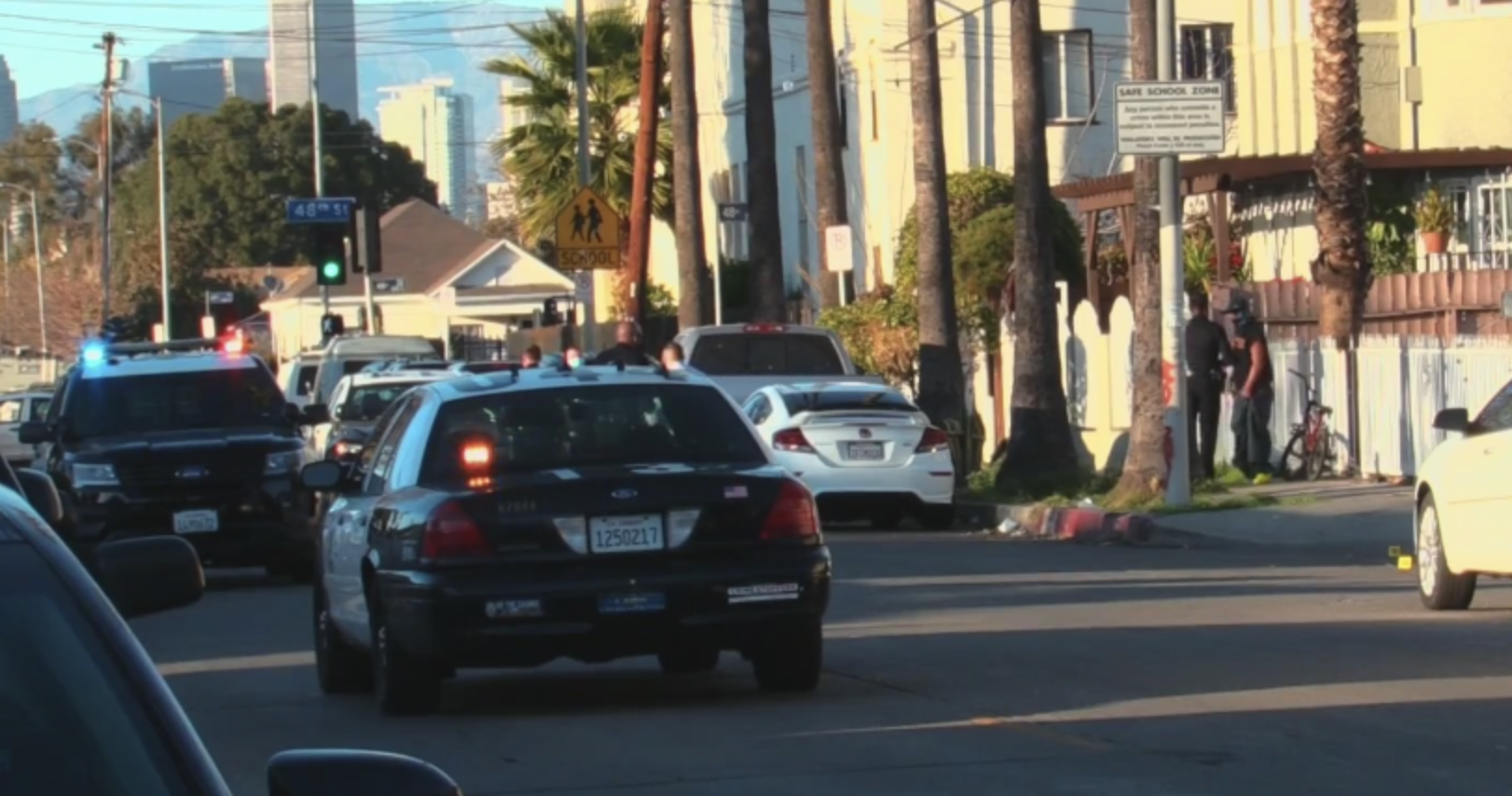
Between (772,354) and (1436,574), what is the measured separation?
46.5 ft

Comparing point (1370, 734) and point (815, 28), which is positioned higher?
point (815, 28)

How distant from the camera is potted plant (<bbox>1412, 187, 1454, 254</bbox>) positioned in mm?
31688

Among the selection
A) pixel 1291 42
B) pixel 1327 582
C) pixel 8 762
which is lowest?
pixel 1327 582

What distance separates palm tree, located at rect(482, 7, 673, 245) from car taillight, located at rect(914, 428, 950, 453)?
31959mm

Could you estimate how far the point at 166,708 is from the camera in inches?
154

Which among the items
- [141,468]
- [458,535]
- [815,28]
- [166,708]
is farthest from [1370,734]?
[815,28]

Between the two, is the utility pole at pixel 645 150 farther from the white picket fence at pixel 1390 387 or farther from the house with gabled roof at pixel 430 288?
the house with gabled roof at pixel 430 288

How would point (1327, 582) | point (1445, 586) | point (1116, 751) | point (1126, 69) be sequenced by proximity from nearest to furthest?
point (1116, 751) → point (1445, 586) → point (1327, 582) → point (1126, 69)

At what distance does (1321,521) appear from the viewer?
22.1 metres

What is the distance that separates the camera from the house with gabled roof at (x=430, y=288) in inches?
2992

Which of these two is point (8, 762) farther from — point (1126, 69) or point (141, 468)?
point (1126, 69)

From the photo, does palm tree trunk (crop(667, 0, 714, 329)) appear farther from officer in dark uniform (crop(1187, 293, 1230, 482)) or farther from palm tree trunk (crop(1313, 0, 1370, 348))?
palm tree trunk (crop(1313, 0, 1370, 348))

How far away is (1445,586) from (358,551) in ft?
22.1

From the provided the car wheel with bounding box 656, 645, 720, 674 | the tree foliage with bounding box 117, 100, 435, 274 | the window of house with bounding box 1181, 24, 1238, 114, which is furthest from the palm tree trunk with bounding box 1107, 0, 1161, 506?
the tree foliage with bounding box 117, 100, 435, 274
